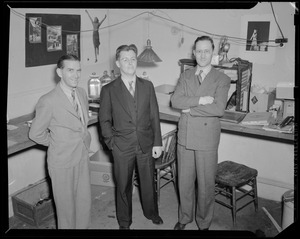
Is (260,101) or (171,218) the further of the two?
(260,101)

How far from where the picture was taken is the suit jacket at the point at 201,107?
2793 millimetres

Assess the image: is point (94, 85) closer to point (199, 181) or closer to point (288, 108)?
point (199, 181)

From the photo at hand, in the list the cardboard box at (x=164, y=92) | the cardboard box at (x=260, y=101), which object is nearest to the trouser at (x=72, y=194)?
the cardboard box at (x=164, y=92)

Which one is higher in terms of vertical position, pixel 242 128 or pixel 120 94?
pixel 120 94

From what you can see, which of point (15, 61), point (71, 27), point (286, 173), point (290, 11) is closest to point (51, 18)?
point (71, 27)

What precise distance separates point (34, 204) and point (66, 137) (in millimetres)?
1195

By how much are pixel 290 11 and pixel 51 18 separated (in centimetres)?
234

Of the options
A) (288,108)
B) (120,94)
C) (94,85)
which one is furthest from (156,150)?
(94,85)

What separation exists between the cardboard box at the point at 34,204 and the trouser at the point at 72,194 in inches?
20.4

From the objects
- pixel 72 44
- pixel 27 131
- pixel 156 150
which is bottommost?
pixel 156 150

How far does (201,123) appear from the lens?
2871mm

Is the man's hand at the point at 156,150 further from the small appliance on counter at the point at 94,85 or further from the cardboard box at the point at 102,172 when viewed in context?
the small appliance on counter at the point at 94,85
